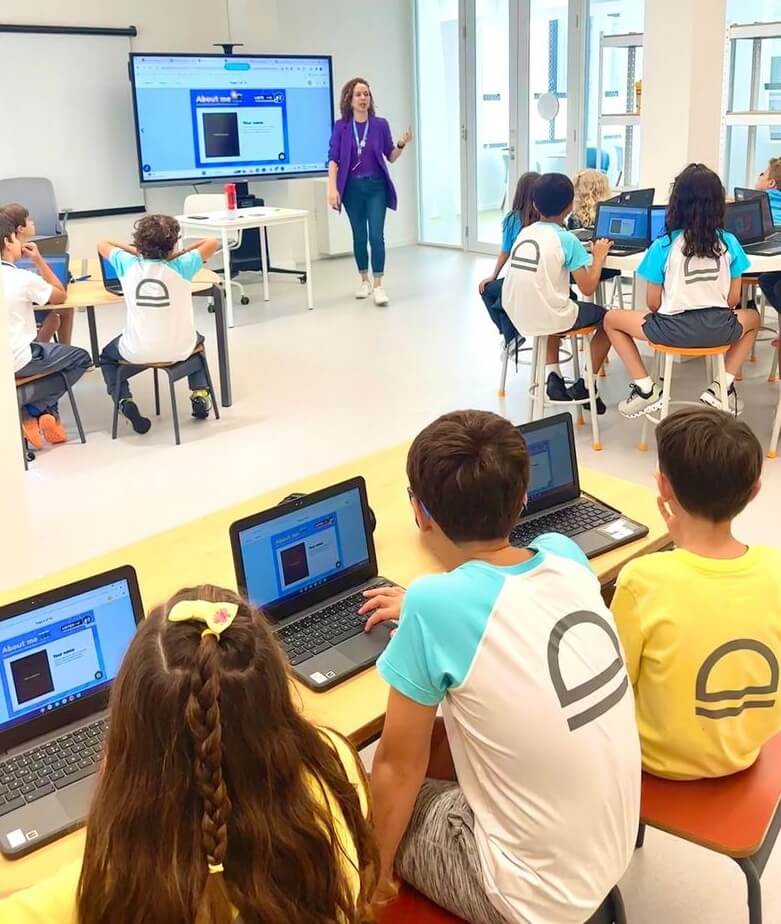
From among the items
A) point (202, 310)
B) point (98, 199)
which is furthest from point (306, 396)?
point (98, 199)

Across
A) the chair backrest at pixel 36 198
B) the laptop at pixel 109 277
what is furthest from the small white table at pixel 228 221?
the laptop at pixel 109 277

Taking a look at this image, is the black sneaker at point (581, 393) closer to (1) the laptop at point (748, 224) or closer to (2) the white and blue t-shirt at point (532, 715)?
(1) the laptop at point (748, 224)

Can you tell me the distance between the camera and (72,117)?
7.59 meters

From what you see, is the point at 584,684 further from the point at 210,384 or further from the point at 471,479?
the point at 210,384

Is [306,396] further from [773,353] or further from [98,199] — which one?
[98,199]

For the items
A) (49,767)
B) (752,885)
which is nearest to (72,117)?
(49,767)

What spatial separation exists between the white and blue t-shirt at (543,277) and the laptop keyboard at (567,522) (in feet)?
7.43

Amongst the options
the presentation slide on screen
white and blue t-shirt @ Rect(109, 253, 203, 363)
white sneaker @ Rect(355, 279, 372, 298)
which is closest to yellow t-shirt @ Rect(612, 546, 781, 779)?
white and blue t-shirt @ Rect(109, 253, 203, 363)

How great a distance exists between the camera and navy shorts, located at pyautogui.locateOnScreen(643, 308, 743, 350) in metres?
4.12

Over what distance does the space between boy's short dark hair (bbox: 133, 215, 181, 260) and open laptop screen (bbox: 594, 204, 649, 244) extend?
2.04m

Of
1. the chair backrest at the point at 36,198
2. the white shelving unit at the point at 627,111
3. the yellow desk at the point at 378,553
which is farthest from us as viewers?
the chair backrest at the point at 36,198

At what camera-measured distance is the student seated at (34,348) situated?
177 inches

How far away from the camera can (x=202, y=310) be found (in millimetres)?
7734

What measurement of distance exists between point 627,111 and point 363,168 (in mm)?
2184
